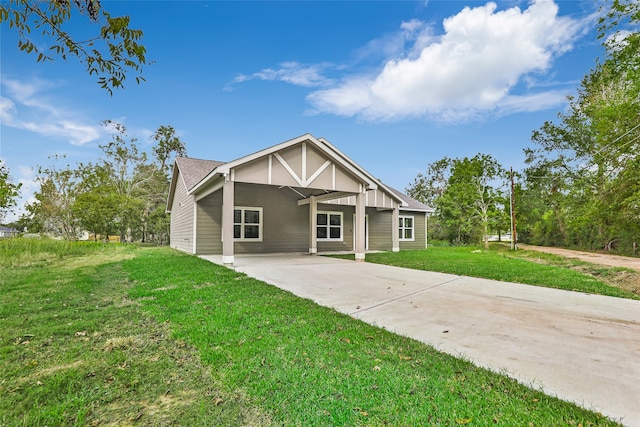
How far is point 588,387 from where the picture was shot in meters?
2.24

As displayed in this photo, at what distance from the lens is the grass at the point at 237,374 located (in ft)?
6.26

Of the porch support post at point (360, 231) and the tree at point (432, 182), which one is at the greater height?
the tree at point (432, 182)

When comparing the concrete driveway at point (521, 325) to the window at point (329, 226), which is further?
the window at point (329, 226)

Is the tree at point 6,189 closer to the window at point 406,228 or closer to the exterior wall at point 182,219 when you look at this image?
the exterior wall at point 182,219

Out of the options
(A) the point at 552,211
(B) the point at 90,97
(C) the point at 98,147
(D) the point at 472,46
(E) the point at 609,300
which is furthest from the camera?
(C) the point at 98,147

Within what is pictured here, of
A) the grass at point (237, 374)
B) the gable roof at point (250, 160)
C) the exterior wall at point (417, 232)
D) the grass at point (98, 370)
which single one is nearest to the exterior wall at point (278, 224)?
the exterior wall at point (417, 232)

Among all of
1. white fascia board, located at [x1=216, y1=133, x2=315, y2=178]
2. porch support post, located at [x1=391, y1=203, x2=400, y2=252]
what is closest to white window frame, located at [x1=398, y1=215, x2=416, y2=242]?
porch support post, located at [x1=391, y1=203, x2=400, y2=252]

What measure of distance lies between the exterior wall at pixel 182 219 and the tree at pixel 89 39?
34.7 ft

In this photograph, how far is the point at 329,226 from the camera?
50.6 ft

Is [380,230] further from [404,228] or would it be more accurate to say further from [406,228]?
[406,228]

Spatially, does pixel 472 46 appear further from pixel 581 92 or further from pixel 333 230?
pixel 581 92

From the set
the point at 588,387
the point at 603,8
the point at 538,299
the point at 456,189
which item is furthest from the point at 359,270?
the point at 456,189

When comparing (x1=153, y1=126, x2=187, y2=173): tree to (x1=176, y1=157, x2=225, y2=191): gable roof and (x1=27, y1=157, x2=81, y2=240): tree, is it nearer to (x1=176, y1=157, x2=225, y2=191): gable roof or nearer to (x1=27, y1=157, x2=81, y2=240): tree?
(x1=27, y1=157, x2=81, y2=240): tree

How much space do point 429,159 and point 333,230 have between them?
66.8 feet
